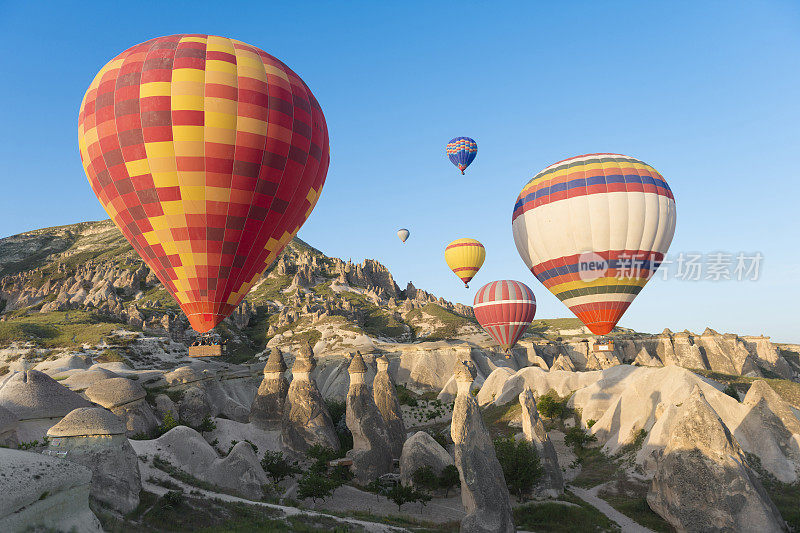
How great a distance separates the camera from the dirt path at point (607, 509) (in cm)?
2341

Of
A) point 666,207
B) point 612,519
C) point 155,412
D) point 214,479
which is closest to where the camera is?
point 612,519

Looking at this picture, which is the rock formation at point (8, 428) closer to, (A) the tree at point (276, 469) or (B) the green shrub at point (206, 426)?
(A) the tree at point (276, 469)

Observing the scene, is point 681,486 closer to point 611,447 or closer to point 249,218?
point 611,447

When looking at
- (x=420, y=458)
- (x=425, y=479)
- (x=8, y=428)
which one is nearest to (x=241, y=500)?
(x=425, y=479)

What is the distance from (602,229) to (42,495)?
111 feet

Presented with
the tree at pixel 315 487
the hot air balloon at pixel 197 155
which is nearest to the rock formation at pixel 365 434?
the tree at pixel 315 487

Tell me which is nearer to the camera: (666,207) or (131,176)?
(131,176)

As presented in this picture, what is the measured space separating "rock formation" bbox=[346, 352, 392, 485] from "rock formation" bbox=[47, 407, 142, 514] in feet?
54.3

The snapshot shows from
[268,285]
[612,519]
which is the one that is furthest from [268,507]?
[268,285]

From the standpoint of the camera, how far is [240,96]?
22078 mm

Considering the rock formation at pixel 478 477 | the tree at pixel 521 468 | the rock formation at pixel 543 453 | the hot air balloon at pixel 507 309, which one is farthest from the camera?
the hot air balloon at pixel 507 309

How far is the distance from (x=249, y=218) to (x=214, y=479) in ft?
54.9

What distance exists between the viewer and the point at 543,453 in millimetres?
29406

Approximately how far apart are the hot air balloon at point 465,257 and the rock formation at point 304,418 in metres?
34.5
